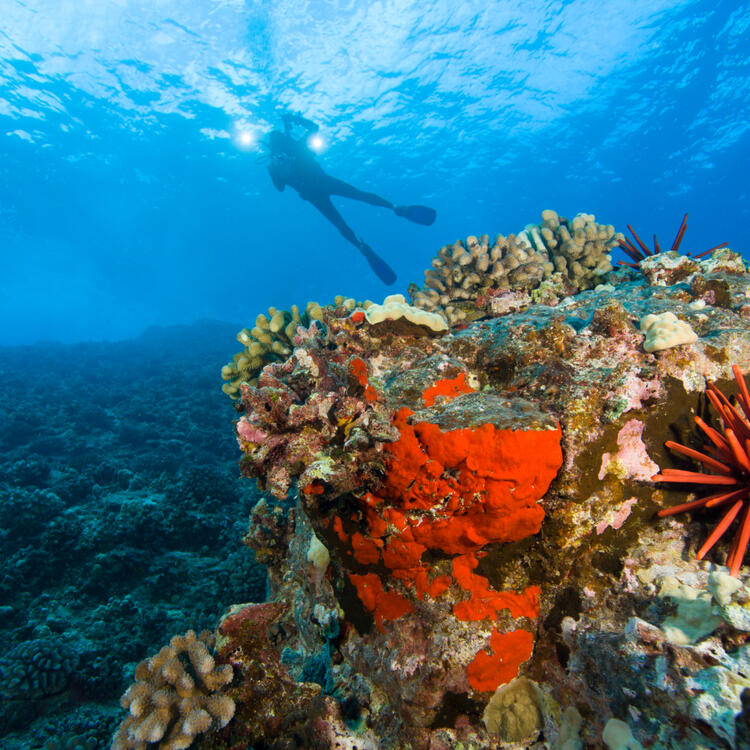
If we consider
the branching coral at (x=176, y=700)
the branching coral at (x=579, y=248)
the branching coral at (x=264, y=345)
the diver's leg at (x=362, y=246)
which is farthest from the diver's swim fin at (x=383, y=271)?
the branching coral at (x=176, y=700)

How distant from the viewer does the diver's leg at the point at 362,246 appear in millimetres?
14648

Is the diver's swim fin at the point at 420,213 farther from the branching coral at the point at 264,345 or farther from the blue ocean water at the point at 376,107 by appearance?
the branching coral at the point at 264,345

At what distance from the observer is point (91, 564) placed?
6.31 m

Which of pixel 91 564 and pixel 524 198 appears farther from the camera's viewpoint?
pixel 524 198

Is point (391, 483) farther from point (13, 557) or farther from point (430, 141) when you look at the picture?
point (430, 141)

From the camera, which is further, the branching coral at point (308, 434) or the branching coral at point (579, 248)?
the branching coral at point (579, 248)

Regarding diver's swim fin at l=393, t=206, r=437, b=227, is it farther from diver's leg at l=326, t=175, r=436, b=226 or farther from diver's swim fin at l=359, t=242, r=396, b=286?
diver's swim fin at l=359, t=242, r=396, b=286

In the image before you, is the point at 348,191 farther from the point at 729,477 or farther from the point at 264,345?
the point at 729,477

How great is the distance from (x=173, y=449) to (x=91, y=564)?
552cm

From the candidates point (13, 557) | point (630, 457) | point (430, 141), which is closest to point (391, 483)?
point (630, 457)

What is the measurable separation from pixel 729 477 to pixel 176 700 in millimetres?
4274

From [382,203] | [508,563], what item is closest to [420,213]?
[382,203]

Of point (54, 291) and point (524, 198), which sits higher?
point (524, 198)

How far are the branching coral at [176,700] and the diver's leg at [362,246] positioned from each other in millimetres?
12327
